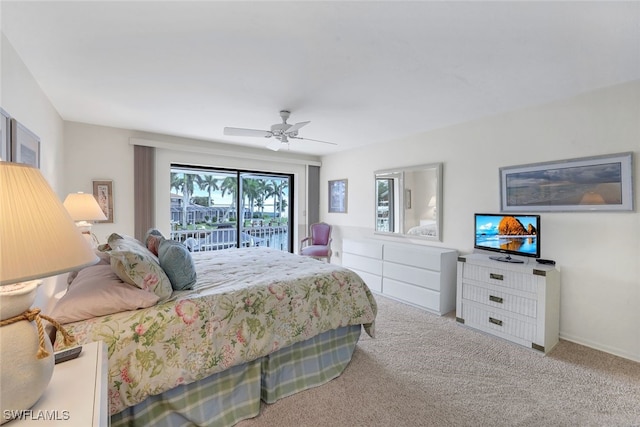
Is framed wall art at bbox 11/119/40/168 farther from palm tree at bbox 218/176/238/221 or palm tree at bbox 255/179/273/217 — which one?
palm tree at bbox 255/179/273/217

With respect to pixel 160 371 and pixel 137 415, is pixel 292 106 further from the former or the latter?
pixel 137 415

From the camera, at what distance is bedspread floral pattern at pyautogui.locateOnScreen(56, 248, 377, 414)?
1453 mm

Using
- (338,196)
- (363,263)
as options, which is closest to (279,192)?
(338,196)

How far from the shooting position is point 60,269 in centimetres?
75

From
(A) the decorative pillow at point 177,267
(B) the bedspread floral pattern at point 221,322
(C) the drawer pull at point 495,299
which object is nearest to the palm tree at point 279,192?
(B) the bedspread floral pattern at point 221,322

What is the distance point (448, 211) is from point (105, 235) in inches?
190

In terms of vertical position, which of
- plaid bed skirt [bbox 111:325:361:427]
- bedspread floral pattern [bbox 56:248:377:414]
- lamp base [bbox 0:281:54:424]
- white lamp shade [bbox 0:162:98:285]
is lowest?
plaid bed skirt [bbox 111:325:361:427]

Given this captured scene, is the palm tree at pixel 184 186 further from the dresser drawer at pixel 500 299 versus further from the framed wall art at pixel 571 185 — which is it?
the framed wall art at pixel 571 185

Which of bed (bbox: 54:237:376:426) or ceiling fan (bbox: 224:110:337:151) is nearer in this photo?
bed (bbox: 54:237:376:426)

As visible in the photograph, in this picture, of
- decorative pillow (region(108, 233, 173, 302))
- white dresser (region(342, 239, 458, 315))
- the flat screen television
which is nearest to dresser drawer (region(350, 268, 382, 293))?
white dresser (region(342, 239, 458, 315))

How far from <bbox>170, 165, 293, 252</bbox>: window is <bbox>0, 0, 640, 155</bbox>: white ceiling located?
1.77 m

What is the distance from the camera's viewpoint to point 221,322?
1.76 meters

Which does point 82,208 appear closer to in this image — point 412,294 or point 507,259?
point 412,294

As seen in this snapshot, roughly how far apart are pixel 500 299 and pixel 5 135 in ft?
13.9
